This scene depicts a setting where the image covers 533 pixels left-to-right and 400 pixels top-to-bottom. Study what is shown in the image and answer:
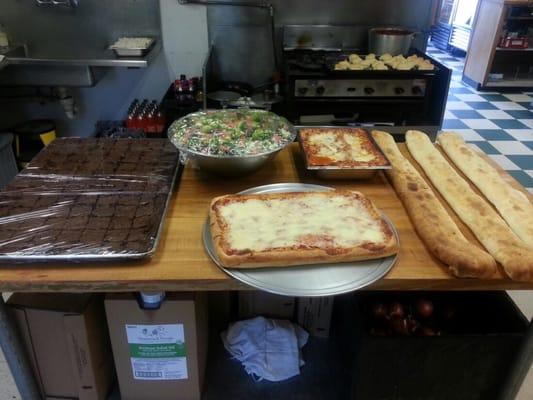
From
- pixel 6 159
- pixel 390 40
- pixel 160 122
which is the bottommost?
pixel 6 159

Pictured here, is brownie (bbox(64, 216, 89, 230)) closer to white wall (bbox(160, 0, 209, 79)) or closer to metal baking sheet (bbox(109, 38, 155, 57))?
metal baking sheet (bbox(109, 38, 155, 57))

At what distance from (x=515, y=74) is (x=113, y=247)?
219 inches

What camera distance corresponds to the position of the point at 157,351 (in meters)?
1.28

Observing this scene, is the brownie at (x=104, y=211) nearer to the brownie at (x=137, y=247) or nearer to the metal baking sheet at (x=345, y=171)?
the brownie at (x=137, y=247)

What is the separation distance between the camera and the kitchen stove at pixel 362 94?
2400 millimetres

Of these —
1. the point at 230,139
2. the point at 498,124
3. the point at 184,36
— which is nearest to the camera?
the point at 230,139

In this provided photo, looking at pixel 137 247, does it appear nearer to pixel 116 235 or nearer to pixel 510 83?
pixel 116 235

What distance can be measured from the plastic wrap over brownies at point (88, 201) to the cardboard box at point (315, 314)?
2.36 feet

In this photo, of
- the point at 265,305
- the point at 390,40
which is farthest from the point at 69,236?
the point at 390,40

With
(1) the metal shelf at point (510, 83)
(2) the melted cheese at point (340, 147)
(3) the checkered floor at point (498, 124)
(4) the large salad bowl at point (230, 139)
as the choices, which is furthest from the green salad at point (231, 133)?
(1) the metal shelf at point (510, 83)

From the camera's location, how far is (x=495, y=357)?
4.02ft

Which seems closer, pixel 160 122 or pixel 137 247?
pixel 137 247

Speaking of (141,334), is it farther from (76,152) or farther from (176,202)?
(76,152)

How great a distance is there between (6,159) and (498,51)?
4986 mm
